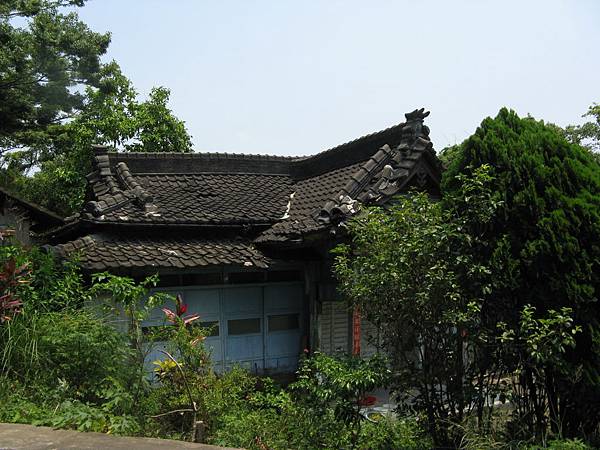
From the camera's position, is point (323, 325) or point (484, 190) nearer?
point (484, 190)

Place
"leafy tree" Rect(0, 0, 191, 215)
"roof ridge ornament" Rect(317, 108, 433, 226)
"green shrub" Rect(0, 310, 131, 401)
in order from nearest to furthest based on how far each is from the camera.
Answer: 1. "green shrub" Rect(0, 310, 131, 401)
2. "roof ridge ornament" Rect(317, 108, 433, 226)
3. "leafy tree" Rect(0, 0, 191, 215)

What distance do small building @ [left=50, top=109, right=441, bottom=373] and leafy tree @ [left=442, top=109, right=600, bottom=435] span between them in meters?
4.46

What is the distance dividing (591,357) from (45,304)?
246 inches

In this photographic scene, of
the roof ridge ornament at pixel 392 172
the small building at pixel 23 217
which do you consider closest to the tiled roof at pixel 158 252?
the roof ridge ornament at pixel 392 172

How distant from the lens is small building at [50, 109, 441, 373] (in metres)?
10.5

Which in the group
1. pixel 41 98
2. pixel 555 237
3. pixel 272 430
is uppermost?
pixel 41 98

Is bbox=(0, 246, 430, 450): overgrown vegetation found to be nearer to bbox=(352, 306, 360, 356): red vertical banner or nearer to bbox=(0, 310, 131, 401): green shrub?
bbox=(0, 310, 131, 401): green shrub

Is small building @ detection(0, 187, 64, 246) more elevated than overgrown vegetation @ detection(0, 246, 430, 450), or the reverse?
small building @ detection(0, 187, 64, 246)

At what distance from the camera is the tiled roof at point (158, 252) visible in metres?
9.58

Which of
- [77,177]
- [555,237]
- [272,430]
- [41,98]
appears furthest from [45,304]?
[41,98]

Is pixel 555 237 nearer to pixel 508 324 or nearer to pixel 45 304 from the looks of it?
pixel 508 324

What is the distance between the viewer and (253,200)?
13.4 meters

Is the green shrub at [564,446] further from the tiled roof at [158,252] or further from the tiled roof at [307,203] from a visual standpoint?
the tiled roof at [158,252]

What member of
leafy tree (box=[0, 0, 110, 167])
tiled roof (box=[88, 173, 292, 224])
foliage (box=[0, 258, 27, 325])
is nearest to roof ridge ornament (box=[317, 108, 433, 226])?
tiled roof (box=[88, 173, 292, 224])
